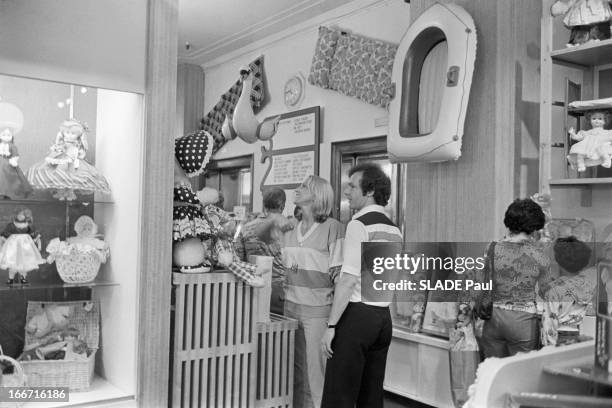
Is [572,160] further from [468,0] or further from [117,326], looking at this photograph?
[117,326]

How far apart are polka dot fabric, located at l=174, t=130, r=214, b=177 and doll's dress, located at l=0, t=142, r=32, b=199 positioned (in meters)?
0.69

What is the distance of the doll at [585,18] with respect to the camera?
9.46 ft

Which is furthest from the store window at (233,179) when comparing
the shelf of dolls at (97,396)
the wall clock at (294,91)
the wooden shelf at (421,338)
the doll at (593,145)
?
the shelf of dolls at (97,396)

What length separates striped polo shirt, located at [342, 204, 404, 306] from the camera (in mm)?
2838

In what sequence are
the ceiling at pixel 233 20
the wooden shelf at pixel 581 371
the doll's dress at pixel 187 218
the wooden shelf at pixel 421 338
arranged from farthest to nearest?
the ceiling at pixel 233 20
the wooden shelf at pixel 421 338
the doll's dress at pixel 187 218
the wooden shelf at pixel 581 371

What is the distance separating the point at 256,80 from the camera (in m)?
6.48

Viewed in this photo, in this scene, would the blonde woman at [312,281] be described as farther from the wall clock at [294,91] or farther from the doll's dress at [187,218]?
the wall clock at [294,91]

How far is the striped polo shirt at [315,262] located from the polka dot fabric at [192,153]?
90 cm

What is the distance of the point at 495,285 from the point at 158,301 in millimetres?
1625

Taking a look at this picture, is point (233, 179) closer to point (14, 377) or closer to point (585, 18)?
point (585, 18)

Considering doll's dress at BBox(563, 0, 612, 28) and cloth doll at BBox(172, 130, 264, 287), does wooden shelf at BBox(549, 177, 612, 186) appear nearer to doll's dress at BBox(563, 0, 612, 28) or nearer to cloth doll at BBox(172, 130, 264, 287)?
doll's dress at BBox(563, 0, 612, 28)

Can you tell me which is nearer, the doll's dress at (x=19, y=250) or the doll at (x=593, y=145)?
the doll's dress at (x=19, y=250)

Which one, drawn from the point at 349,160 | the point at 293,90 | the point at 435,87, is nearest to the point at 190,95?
the point at 293,90

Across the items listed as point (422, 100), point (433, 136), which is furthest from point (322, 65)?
point (433, 136)
